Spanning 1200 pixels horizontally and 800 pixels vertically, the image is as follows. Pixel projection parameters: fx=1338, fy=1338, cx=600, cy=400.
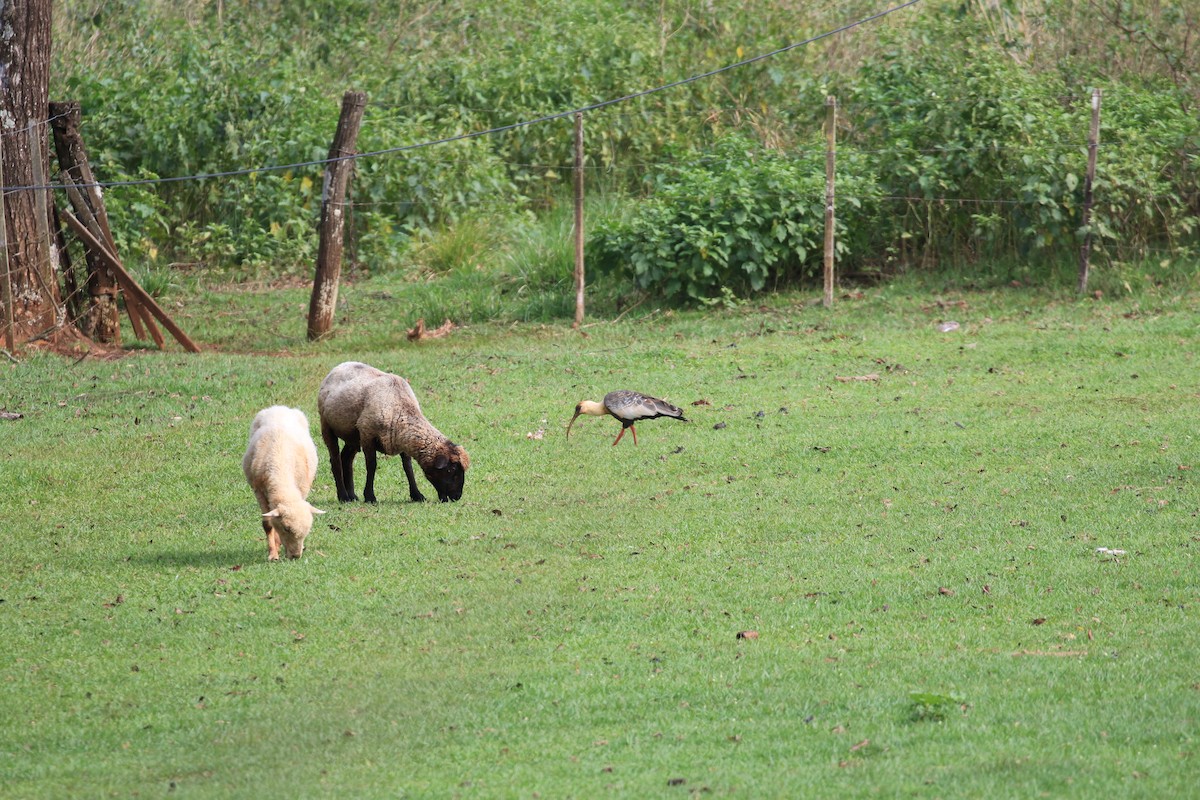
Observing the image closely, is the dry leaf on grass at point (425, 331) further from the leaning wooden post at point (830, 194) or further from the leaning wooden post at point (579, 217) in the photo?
the leaning wooden post at point (830, 194)

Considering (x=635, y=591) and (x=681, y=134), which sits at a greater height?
(x=681, y=134)

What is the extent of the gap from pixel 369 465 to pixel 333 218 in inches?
261

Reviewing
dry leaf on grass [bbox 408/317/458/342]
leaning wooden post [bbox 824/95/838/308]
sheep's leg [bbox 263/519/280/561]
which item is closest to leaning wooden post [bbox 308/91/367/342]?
dry leaf on grass [bbox 408/317/458/342]

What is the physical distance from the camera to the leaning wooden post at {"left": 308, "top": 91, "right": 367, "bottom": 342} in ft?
50.4

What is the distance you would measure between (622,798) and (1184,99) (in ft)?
53.3

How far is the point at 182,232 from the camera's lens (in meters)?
→ 18.7

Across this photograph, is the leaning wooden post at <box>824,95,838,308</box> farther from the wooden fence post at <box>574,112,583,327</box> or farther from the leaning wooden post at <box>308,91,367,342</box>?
the leaning wooden post at <box>308,91,367,342</box>

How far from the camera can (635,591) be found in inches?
289

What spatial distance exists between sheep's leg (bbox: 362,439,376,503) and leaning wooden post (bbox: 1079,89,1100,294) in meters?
10.2

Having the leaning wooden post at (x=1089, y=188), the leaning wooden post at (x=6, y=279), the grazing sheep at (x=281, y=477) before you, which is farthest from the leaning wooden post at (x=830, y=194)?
the grazing sheep at (x=281, y=477)

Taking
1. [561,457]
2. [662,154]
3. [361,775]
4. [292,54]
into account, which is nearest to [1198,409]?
[561,457]

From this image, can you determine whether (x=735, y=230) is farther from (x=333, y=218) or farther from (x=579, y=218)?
(x=333, y=218)

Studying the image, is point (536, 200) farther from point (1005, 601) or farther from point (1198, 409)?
point (1005, 601)

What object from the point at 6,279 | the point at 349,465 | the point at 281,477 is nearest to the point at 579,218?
the point at 6,279
